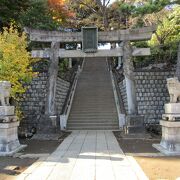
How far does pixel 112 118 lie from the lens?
21078 mm

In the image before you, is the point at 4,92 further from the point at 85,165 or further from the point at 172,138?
the point at 172,138

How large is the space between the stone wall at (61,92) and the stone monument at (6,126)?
929 centimetres

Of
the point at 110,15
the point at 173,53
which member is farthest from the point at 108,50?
the point at 110,15

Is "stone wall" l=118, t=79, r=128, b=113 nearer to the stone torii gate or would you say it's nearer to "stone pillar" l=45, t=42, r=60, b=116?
the stone torii gate

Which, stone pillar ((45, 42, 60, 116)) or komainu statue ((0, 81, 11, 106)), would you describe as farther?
stone pillar ((45, 42, 60, 116))

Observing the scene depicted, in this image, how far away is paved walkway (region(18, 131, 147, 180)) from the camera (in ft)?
26.7

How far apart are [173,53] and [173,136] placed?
15.8 m

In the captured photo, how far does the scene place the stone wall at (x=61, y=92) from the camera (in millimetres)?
22197

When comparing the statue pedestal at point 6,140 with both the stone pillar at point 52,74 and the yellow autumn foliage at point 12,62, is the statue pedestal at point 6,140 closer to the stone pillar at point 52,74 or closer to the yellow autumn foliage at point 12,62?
the yellow autumn foliage at point 12,62

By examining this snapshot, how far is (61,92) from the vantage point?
76.5 feet

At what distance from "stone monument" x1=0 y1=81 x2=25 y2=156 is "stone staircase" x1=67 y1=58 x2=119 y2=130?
7.97 meters

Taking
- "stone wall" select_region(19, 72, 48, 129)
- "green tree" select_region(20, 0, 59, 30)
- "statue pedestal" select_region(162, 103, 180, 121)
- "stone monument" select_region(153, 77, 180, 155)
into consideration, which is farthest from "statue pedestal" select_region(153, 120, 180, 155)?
"green tree" select_region(20, 0, 59, 30)

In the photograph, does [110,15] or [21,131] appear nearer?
[21,131]

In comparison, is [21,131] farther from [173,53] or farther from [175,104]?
[173,53]
